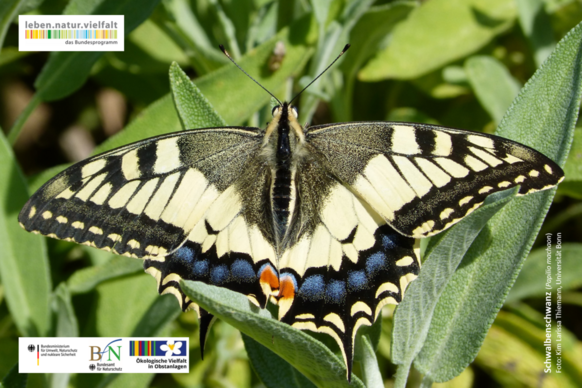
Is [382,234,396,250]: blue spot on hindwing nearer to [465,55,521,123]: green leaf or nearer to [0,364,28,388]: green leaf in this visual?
[465,55,521,123]: green leaf

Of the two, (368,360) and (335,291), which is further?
(335,291)

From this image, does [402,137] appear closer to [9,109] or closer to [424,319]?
[424,319]

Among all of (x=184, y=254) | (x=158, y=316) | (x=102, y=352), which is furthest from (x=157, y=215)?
(x=102, y=352)

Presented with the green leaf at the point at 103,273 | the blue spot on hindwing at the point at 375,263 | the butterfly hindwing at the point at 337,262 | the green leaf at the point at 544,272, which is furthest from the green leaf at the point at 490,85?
the green leaf at the point at 103,273

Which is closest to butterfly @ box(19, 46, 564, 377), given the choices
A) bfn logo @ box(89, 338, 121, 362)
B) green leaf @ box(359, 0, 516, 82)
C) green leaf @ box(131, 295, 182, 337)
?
green leaf @ box(131, 295, 182, 337)

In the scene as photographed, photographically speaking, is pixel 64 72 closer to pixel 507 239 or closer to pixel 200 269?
pixel 200 269

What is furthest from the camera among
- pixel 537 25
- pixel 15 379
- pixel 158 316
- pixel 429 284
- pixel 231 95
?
pixel 537 25

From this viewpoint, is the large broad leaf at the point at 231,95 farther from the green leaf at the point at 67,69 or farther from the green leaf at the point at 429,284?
the green leaf at the point at 429,284
